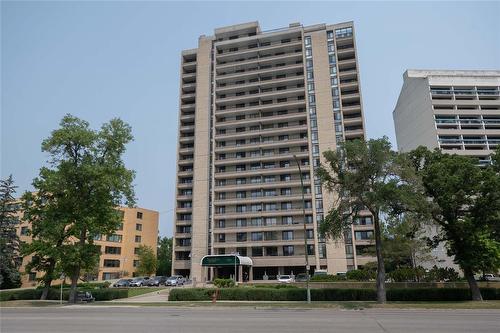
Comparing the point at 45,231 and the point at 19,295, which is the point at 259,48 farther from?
the point at 19,295

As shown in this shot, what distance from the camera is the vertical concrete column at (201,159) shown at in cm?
7638

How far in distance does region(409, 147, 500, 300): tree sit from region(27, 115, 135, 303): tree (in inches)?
1174

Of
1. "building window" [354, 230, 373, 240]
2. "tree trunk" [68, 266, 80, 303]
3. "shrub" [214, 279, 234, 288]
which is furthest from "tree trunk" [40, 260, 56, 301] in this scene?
"building window" [354, 230, 373, 240]

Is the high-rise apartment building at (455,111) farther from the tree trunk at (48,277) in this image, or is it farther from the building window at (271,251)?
the tree trunk at (48,277)

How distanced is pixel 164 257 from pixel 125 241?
2062cm

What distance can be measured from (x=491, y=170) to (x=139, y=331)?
97.6 feet

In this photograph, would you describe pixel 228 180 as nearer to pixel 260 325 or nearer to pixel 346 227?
pixel 346 227

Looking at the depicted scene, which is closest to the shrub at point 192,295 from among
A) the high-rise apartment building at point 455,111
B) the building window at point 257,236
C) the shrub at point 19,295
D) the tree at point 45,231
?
the tree at point 45,231

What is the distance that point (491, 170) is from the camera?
3017 cm

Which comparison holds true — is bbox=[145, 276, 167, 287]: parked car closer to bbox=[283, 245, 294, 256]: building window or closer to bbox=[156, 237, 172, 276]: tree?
bbox=[283, 245, 294, 256]: building window

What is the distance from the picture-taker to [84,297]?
122ft

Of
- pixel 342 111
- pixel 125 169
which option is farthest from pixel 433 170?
pixel 342 111

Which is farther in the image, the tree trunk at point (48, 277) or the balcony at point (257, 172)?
the balcony at point (257, 172)

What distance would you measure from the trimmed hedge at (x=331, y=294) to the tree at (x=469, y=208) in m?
2.36
